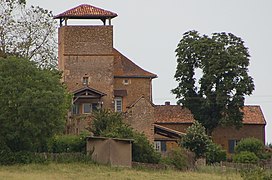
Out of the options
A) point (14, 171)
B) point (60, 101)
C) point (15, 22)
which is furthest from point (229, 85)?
point (14, 171)

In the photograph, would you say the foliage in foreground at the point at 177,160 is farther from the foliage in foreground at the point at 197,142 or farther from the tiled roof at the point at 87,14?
the tiled roof at the point at 87,14

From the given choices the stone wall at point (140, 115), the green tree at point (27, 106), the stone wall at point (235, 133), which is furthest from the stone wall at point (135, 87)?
the green tree at point (27, 106)

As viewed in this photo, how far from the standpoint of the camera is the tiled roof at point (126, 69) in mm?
81938

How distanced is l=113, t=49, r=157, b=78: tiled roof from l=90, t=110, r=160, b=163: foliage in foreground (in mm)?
14681

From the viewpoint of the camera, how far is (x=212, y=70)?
3386 inches

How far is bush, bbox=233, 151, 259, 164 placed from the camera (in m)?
76.4

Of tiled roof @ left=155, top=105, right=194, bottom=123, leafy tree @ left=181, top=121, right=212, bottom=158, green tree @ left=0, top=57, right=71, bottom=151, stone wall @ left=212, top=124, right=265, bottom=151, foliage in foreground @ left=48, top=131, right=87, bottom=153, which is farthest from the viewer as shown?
stone wall @ left=212, top=124, right=265, bottom=151

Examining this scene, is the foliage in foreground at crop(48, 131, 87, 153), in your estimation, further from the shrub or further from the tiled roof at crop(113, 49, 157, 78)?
the shrub

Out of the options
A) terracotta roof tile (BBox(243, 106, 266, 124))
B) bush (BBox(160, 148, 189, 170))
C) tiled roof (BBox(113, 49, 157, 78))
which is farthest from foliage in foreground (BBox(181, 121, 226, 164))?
terracotta roof tile (BBox(243, 106, 266, 124))

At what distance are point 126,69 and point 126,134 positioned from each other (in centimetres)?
1877

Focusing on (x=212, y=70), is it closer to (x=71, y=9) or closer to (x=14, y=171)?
(x=71, y=9)

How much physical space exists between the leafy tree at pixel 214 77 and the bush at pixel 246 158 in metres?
8.17

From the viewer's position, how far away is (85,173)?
5566cm

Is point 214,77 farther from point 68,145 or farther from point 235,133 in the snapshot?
point 68,145
